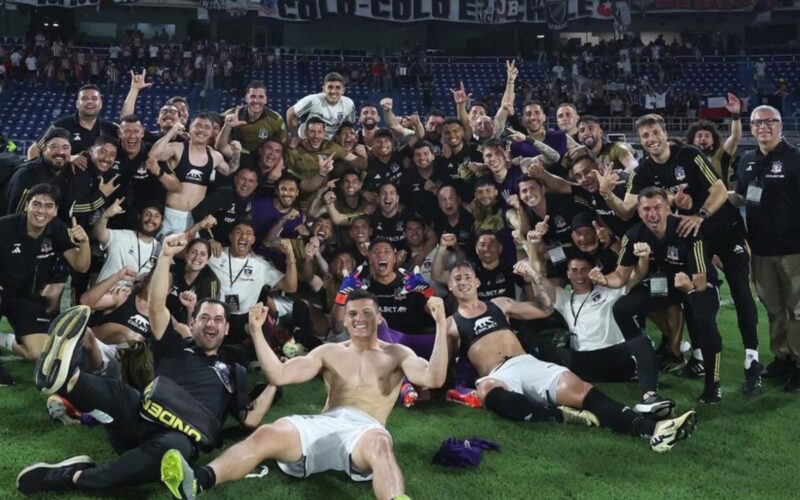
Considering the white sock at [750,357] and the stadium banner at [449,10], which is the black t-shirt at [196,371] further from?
the stadium banner at [449,10]

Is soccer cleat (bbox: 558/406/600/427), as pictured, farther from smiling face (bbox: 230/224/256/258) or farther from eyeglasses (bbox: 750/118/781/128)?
smiling face (bbox: 230/224/256/258)

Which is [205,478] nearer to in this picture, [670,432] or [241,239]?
[670,432]

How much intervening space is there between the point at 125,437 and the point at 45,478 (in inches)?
18.1

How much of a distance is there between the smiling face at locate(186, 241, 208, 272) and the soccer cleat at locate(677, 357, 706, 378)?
4.53 meters

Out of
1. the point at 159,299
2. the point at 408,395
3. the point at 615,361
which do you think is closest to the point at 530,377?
the point at 615,361

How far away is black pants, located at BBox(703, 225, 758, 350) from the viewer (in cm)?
650

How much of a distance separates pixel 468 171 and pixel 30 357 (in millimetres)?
4873

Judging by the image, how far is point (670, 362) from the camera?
7031mm

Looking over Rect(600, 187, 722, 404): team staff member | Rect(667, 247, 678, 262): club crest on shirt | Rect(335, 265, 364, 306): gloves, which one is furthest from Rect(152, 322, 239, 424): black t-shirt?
Rect(667, 247, 678, 262): club crest on shirt

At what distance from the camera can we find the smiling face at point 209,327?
4910 mm

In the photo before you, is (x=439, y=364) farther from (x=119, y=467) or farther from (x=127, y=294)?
(x=127, y=294)

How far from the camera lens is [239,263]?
279 inches

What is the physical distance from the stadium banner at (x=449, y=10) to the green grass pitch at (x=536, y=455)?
27959mm

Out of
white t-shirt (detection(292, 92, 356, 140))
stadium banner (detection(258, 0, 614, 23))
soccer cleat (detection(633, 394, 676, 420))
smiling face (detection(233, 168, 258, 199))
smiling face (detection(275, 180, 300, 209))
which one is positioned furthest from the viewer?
stadium banner (detection(258, 0, 614, 23))
